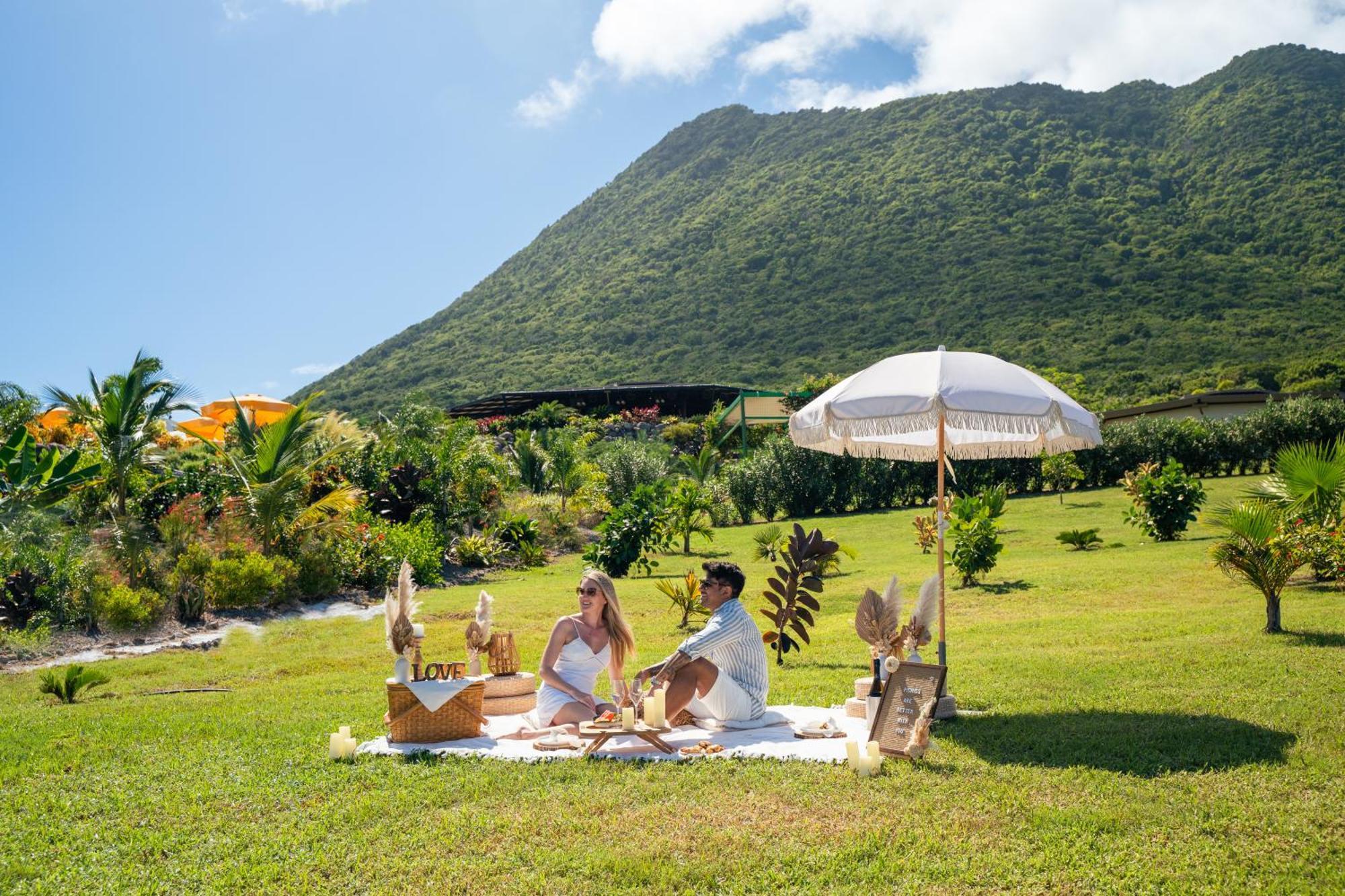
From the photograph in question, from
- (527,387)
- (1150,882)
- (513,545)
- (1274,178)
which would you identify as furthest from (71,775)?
(1274,178)

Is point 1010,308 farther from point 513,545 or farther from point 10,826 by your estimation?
point 10,826

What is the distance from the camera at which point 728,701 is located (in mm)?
5715

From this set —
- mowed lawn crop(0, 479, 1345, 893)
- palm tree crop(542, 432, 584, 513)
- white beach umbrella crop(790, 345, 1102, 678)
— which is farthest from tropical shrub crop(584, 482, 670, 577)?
white beach umbrella crop(790, 345, 1102, 678)

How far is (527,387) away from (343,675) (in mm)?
54860

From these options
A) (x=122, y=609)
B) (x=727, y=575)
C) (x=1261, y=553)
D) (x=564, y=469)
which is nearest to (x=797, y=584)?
(x=727, y=575)

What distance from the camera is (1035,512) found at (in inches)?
880

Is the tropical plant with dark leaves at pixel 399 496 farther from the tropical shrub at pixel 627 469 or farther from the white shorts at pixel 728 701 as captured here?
the white shorts at pixel 728 701

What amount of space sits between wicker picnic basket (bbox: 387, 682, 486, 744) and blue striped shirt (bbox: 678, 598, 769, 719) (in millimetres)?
1248

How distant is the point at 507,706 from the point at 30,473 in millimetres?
7033

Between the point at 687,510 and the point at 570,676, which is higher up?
the point at 687,510

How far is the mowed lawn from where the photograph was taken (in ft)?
12.1

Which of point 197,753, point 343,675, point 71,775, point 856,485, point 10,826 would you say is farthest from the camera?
point 856,485

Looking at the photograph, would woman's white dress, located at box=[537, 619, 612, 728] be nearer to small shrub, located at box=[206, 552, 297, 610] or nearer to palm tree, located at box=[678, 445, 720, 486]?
small shrub, located at box=[206, 552, 297, 610]

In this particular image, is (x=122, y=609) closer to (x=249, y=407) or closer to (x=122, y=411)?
(x=122, y=411)
